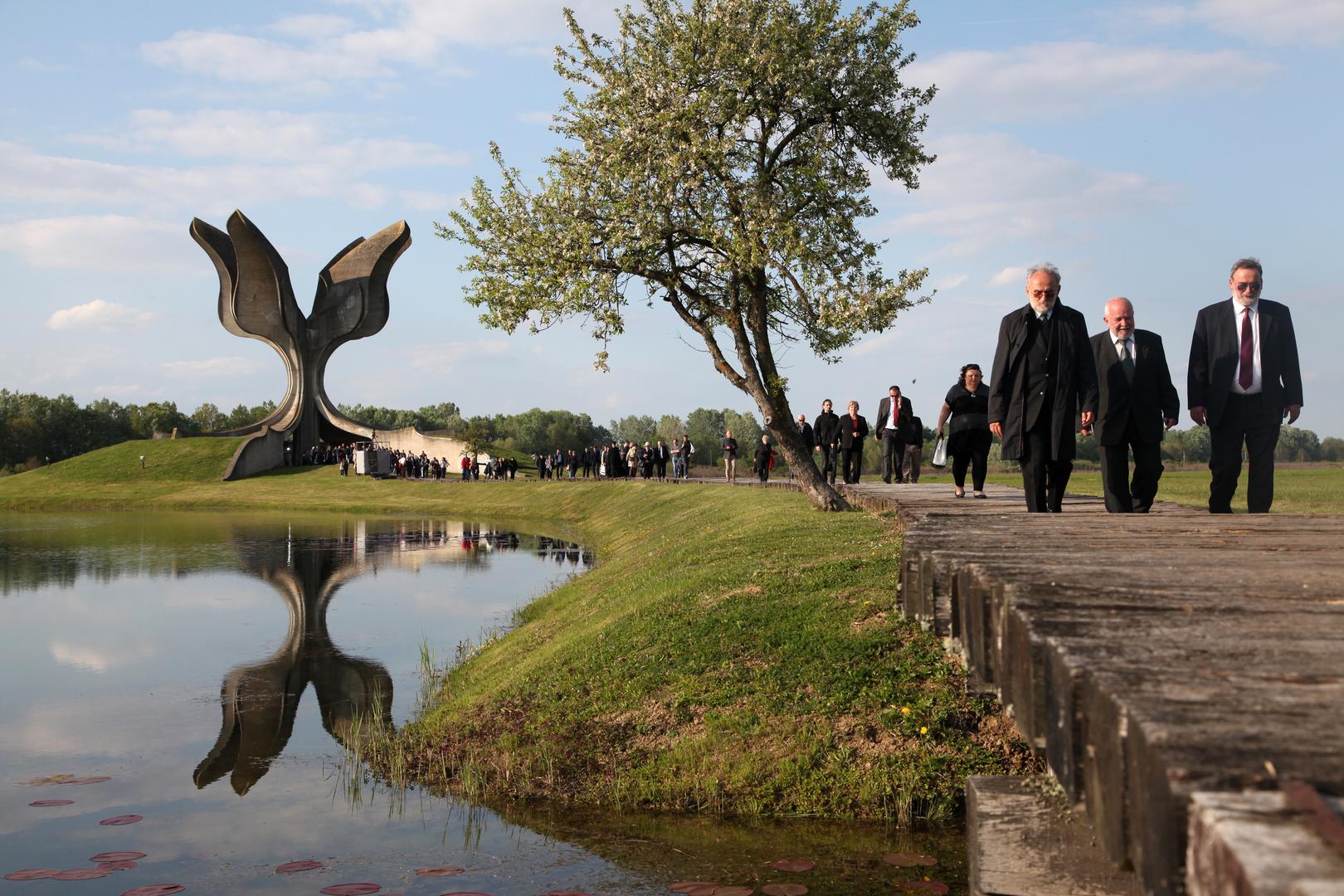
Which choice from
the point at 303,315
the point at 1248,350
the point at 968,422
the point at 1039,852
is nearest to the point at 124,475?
the point at 303,315

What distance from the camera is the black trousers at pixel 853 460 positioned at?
23625mm

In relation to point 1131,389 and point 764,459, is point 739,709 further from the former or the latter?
point 764,459

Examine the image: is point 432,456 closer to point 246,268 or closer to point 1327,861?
point 246,268

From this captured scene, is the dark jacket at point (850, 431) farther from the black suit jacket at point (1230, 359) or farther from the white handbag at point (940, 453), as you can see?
the black suit jacket at point (1230, 359)

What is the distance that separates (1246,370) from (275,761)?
9.01m

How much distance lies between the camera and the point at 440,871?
7.23 meters

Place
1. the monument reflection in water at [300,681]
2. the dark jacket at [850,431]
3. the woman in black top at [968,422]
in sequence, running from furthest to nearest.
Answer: the dark jacket at [850,431]
the woman in black top at [968,422]
the monument reflection in water at [300,681]

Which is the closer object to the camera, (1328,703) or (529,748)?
(1328,703)

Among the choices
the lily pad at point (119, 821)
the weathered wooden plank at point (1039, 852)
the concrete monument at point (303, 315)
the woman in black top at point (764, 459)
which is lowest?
the lily pad at point (119, 821)

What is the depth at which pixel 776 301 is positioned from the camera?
19.3 meters

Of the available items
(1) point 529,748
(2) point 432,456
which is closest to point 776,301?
(1) point 529,748

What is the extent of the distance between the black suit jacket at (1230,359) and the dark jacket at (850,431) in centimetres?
1468

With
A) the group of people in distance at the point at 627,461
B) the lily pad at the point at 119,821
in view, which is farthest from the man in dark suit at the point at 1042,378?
the group of people in distance at the point at 627,461

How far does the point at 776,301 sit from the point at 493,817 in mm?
12656
